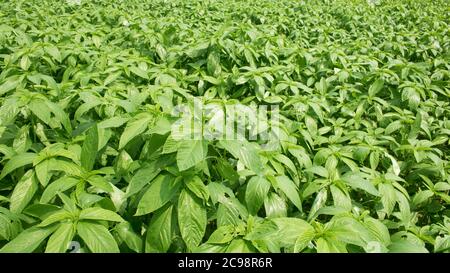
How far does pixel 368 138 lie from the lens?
Result: 222 cm

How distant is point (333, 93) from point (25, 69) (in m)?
2.17

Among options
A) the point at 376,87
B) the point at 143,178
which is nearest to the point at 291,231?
the point at 143,178

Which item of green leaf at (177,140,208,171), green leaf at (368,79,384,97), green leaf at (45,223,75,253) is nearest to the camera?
green leaf at (45,223,75,253)

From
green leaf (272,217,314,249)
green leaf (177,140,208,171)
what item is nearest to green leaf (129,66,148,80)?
green leaf (177,140,208,171)

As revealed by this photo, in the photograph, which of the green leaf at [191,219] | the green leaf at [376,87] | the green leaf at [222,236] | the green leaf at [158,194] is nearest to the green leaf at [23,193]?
the green leaf at [158,194]

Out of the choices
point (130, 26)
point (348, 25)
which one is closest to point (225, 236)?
point (130, 26)

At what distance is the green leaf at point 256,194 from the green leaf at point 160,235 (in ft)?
1.00

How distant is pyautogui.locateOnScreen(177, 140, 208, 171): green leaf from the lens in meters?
1.19

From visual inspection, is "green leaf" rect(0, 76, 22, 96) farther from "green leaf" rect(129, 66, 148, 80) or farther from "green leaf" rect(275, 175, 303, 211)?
"green leaf" rect(275, 175, 303, 211)

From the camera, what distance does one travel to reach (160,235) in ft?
4.03

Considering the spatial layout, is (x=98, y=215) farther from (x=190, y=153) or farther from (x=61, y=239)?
(x=190, y=153)

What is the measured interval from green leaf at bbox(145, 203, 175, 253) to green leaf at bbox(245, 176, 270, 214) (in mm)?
303

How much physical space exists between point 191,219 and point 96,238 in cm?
29
